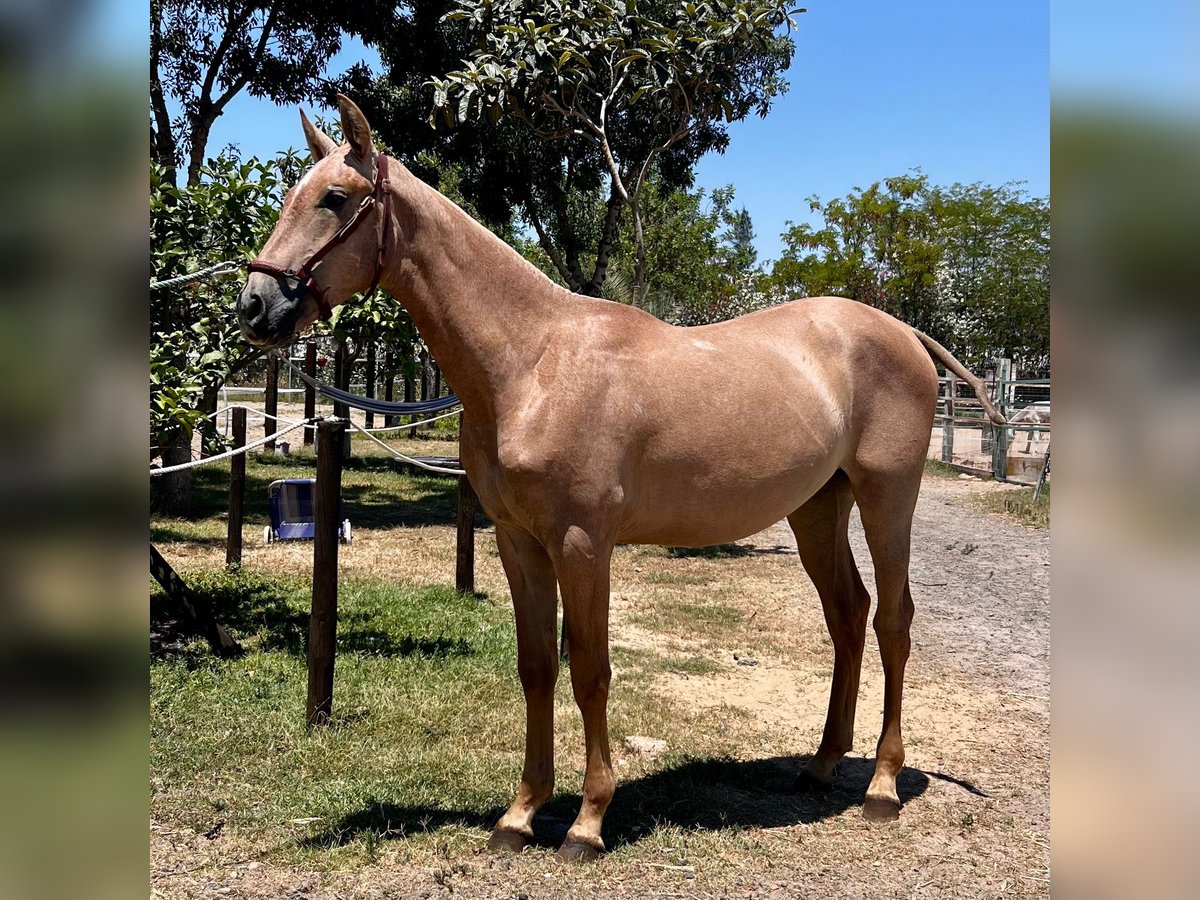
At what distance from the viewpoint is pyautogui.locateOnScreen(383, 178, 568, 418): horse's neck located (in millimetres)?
3164

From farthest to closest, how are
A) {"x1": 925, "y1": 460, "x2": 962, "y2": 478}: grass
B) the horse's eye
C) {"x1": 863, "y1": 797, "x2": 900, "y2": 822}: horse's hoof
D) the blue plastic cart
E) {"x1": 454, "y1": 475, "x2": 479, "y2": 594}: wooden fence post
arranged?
{"x1": 925, "y1": 460, "x2": 962, "y2": 478}: grass < the blue plastic cart < {"x1": 454, "y1": 475, "x2": 479, "y2": 594}: wooden fence post < {"x1": 863, "y1": 797, "x2": 900, "y2": 822}: horse's hoof < the horse's eye

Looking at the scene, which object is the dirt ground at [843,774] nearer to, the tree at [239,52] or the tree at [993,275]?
the tree at [239,52]

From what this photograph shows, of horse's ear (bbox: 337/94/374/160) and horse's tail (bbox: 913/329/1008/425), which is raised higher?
horse's ear (bbox: 337/94/374/160)

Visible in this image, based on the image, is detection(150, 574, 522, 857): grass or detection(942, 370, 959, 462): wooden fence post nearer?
detection(150, 574, 522, 857): grass

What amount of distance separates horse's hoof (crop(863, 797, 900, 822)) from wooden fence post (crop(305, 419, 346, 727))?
8.87ft

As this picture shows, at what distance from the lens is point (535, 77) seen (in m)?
7.04

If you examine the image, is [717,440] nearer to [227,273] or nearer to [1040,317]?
[227,273]

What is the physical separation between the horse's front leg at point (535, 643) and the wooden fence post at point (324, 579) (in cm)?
152

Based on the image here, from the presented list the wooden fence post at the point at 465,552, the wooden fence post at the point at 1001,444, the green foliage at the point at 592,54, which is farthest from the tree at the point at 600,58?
the wooden fence post at the point at 1001,444

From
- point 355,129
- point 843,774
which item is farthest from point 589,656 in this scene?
point 355,129

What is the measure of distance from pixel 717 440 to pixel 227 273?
10.7ft

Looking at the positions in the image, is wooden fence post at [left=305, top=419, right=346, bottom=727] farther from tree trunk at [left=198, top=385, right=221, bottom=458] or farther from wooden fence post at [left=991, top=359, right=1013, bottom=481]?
wooden fence post at [left=991, top=359, right=1013, bottom=481]

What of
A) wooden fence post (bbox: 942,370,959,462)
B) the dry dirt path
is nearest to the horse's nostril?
the dry dirt path

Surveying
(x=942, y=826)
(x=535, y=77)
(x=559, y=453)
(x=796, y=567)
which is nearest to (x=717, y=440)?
(x=559, y=453)
